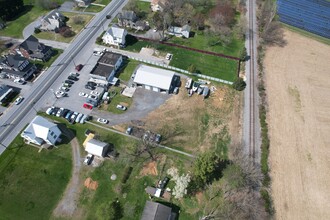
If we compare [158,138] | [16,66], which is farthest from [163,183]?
[16,66]

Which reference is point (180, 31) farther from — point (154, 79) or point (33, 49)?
point (33, 49)

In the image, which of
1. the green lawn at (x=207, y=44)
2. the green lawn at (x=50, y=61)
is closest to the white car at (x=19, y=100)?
the green lawn at (x=50, y=61)

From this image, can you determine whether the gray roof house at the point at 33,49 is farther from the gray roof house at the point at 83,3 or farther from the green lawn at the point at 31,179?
the gray roof house at the point at 83,3

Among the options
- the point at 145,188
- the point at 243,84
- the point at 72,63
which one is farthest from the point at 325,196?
the point at 72,63

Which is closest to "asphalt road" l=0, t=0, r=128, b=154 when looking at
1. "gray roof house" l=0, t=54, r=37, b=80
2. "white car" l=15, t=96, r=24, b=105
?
"white car" l=15, t=96, r=24, b=105

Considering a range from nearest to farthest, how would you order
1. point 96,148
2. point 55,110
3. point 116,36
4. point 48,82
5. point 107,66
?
point 96,148, point 55,110, point 48,82, point 107,66, point 116,36

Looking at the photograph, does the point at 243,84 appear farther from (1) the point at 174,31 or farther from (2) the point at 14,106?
(2) the point at 14,106
